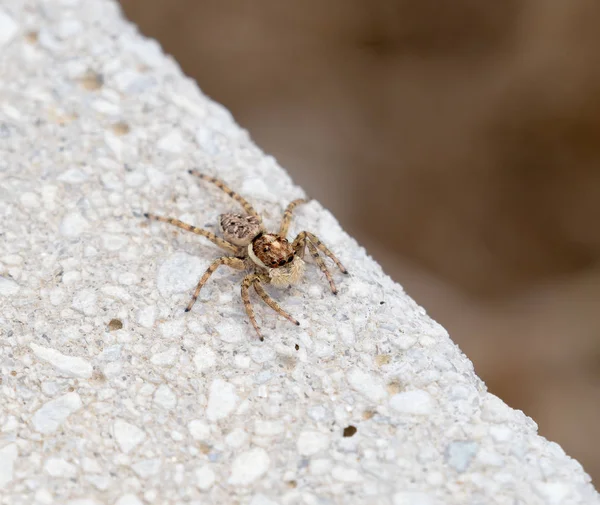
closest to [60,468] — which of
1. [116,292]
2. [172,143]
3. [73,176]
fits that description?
[116,292]

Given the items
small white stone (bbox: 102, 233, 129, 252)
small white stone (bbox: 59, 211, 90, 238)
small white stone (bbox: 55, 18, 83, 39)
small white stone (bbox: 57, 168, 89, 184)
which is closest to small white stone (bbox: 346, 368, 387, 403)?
small white stone (bbox: 102, 233, 129, 252)

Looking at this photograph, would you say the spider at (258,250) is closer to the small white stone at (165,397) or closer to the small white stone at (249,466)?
the small white stone at (165,397)

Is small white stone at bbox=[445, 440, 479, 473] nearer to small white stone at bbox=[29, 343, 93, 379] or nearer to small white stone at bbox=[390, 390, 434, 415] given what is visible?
small white stone at bbox=[390, 390, 434, 415]

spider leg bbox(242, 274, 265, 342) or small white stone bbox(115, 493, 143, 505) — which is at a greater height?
spider leg bbox(242, 274, 265, 342)

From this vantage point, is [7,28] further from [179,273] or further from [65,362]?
[65,362]

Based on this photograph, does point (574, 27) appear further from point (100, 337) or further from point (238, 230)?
point (100, 337)

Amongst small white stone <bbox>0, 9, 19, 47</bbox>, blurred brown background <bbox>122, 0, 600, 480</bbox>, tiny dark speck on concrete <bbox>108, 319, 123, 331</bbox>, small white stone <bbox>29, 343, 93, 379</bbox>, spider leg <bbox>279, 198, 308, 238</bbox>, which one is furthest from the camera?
blurred brown background <bbox>122, 0, 600, 480</bbox>

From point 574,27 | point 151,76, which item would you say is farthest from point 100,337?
point 574,27

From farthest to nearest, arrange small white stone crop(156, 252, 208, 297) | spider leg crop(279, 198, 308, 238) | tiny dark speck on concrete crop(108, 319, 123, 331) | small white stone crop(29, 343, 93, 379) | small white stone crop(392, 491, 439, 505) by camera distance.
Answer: spider leg crop(279, 198, 308, 238) < small white stone crop(156, 252, 208, 297) < tiny dark speck on concrete crop(108, 319, 123, 331) < small white stone crop(29, 343, 93, 379) < small white stone crop(392, 491, 439, 505)
